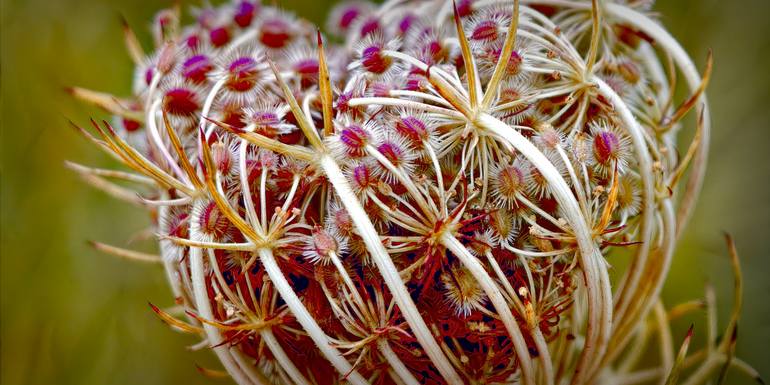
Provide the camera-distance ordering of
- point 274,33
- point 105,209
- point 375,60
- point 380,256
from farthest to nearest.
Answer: point 105,209, point 274,33, point 375,60, point 380,256

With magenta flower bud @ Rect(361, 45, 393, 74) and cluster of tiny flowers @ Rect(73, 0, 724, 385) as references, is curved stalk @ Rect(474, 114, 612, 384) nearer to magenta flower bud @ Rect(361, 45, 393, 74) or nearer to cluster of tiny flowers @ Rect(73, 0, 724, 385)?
cluster of tiny flowers @ Rect(73, 0, 724, 385)

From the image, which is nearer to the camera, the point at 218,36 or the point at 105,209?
the point at 218,36

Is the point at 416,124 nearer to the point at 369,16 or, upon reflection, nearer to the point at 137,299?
the point at 369,16

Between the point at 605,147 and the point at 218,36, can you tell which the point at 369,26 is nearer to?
the point at 218,36

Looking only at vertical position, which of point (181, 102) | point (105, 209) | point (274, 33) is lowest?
point (105, 209)

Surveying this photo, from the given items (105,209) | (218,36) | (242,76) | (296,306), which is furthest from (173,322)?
(105,209)

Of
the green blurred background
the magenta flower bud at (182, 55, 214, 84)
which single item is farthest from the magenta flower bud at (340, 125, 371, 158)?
the green blurred background
